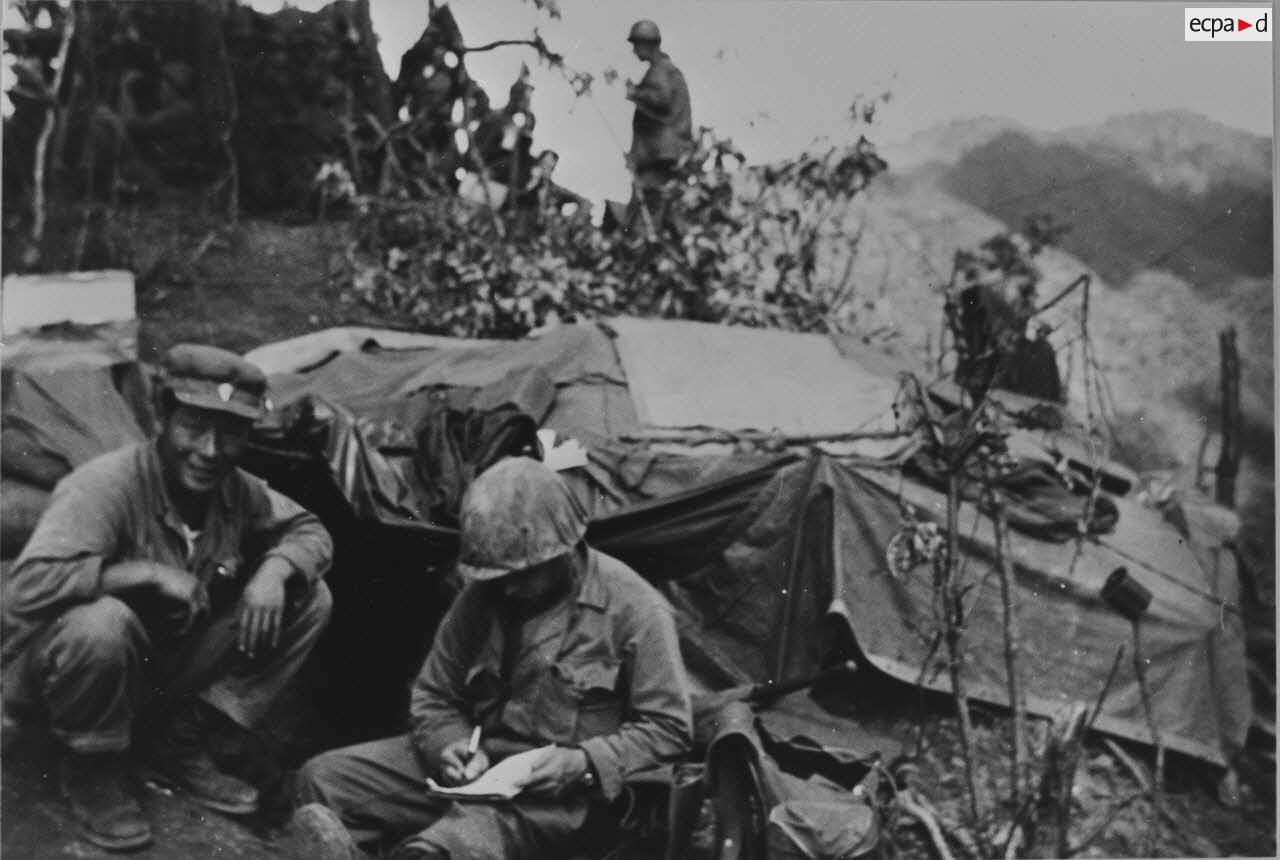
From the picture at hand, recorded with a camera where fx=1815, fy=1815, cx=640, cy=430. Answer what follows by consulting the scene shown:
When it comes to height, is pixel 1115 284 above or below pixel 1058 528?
above

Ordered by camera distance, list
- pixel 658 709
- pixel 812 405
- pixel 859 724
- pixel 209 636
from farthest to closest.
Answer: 1. pixel 812 405
2. pixel 859 724
3. pixel 209 636
4. pixel 658 709

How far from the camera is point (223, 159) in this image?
948cm

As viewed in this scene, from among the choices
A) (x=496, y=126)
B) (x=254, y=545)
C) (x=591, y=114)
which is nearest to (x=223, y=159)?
(x=496, y=126)

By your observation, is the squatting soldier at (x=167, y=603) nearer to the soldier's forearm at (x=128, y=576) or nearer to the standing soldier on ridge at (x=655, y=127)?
the soldier's forearm at (x=128, y=576)

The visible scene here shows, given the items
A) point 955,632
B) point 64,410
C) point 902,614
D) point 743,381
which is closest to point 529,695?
point 955,632

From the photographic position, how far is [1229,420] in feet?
26.5

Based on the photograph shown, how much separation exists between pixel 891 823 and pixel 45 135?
183 inches

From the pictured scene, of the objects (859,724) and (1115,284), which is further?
(1115,284)

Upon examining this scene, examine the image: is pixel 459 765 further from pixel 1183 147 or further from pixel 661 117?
pixel 1183 147

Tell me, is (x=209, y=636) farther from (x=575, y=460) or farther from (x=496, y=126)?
(x=496, y=126)

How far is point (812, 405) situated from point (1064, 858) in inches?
86.8

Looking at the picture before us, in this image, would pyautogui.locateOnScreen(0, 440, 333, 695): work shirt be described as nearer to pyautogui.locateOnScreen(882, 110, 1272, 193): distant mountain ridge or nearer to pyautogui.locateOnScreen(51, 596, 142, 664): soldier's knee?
pyautogui.locateOnScreen(51, 596, 142, 664): soldier's knee

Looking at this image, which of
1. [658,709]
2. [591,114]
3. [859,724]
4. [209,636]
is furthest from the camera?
[591,114]

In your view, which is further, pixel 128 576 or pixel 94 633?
pixel 128 576
